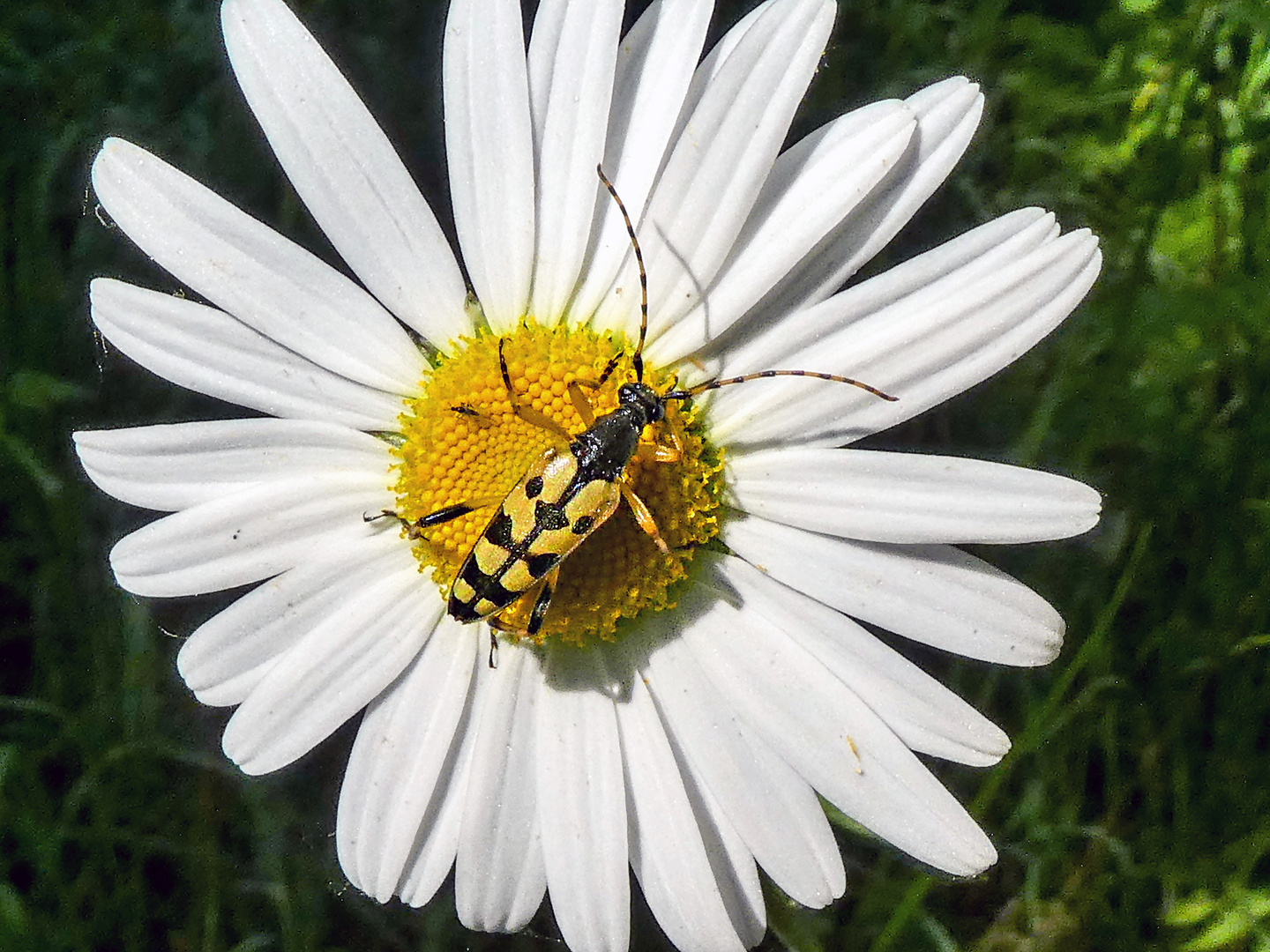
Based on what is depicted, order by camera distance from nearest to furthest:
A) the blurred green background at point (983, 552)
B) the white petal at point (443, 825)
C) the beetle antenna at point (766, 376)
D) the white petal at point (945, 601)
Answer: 1. the beetle antenna at point (766, 376)
2. the white petal at point (945, 601)
3. the white petal at point (443, 825)
4. the blurred green background at point (983, 552)

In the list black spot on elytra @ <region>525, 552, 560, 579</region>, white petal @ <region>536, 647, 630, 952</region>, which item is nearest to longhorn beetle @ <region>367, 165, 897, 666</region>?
black spot on elytra @ <region>525, 552, 560, 579</region>

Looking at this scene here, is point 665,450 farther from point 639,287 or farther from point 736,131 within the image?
point 736,131

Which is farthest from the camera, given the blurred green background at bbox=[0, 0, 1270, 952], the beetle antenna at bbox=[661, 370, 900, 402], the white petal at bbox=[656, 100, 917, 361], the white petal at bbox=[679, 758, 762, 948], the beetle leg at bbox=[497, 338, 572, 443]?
the blurred green background at bbox=[0, 0, 1270, 952]

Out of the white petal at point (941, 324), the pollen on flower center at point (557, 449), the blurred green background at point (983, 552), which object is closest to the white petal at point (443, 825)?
the pollen on flower center at point (557, 449)

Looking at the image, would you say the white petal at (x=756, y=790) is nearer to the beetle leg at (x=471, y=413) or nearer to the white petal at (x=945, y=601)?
the white petal at (x=945, y=601)

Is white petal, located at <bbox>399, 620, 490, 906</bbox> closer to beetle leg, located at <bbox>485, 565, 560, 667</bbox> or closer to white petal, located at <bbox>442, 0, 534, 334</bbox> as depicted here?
beetle leg, located at <bbox>485, 565, 560, 667</bbox>

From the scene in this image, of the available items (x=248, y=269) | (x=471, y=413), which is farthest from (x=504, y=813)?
(x=248, y=269)
